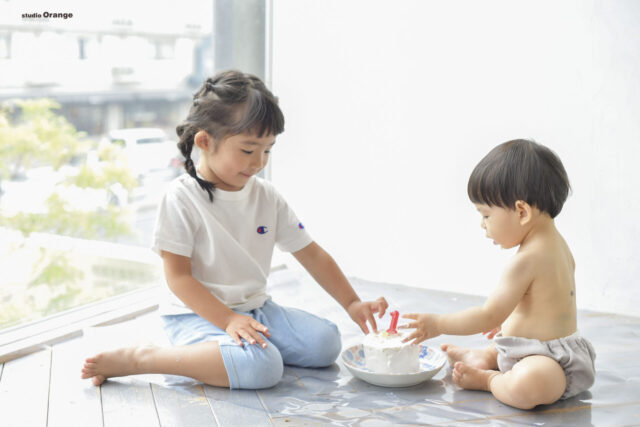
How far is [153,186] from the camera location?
2.26 m

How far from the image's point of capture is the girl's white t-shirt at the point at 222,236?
5.07ft

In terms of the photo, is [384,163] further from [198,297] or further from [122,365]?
[122,365]

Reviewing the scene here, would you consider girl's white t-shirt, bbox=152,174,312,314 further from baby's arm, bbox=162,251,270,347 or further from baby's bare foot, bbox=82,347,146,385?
baby's bare foot, bbox=82,347,146,385

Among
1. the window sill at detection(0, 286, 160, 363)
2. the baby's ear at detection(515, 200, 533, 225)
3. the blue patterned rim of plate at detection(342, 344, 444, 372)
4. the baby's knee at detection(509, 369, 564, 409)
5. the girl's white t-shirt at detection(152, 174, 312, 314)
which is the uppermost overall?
the baby's ear at detection(515, 200, 533, 225)

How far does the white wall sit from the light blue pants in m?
0.82

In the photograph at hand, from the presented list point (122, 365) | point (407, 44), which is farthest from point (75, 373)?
point (407, 44)

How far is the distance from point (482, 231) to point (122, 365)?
1.24 m

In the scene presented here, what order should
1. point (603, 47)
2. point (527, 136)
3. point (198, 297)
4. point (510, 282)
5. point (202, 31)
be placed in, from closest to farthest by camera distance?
point (510, 282) < point (198, 297) < point (603, 47) < point (527, 136) < point (202, 31)

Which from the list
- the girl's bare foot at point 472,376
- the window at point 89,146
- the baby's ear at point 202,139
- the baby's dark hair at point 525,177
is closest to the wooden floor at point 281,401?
the girl's bare foot at point 472,376

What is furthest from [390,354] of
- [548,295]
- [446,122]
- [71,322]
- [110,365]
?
[446,122]

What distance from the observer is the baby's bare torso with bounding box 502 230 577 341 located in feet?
4.59

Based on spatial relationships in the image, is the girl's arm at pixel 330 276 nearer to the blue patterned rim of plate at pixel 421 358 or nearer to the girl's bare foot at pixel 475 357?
the blue patterned rim of plate at pixel 421 358

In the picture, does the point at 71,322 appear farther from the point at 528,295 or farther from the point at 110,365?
the point at 528,295

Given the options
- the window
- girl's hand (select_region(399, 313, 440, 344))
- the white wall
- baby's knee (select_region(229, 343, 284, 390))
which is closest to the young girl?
baby's knee (select_region(229, 343, 284, 390))
